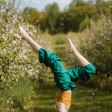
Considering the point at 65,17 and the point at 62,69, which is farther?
the point at 65,17

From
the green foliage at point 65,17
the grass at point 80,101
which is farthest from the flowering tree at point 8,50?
the green foliage at point 65,17

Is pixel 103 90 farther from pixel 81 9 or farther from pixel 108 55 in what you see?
pixel 81 9

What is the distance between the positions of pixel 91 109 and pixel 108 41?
253 inches

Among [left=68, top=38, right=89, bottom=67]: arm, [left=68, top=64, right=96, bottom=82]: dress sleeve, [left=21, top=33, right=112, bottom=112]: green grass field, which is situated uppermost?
[left=68, top=38, right=89, bottom=67]: arm

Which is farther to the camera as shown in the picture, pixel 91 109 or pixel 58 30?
pixel 58 30

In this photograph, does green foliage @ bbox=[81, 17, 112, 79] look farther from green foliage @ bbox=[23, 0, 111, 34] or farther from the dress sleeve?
green foliage @ bbox=[23, 0, 111, 34]

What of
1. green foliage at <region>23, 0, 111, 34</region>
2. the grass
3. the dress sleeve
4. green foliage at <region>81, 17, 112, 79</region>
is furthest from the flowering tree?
green foliage at <region>23, 0, 111, 34</region>

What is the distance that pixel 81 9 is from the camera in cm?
9600

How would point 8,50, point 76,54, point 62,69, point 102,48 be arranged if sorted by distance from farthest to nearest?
1. point 102,48
2. point 8,50
3. point 62,69
4. point 76,54

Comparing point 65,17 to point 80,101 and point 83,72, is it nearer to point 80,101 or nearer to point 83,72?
point 80,101

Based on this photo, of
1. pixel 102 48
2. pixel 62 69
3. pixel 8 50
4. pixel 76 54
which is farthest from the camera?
pixel 102 48

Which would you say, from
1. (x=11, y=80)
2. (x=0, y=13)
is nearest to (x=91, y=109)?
(x=11, y=80)

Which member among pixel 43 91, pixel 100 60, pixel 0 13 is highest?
pixel 0 13

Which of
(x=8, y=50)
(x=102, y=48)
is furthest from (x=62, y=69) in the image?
(x=102, y=48)
